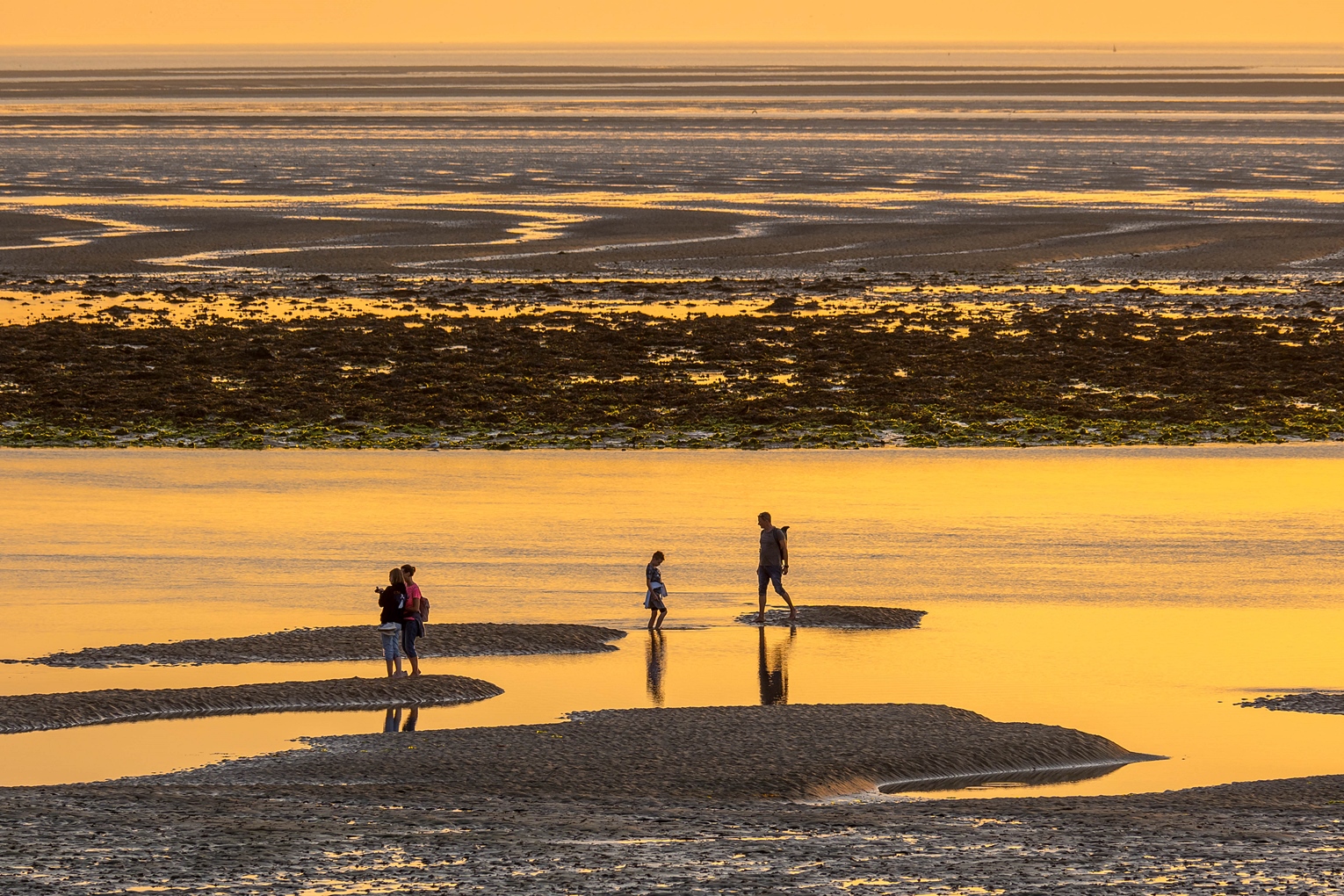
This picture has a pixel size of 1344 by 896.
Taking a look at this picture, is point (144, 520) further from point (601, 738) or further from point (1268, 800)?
point (1268, 800)

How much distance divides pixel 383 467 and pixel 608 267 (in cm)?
3070

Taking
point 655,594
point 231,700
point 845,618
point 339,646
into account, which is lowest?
point 231,700

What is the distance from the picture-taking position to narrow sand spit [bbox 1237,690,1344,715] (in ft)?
70.4

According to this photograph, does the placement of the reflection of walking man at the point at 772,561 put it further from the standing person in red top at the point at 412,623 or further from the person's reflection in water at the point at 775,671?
the standing person in red top at the point at 412,623

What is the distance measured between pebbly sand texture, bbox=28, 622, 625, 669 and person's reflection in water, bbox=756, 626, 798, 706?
1805 mm

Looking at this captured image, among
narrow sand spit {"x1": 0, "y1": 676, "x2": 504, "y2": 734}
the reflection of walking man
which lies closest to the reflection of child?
the reflection of walking man

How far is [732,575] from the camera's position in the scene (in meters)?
27.7

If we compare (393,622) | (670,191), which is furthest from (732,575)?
(670,191)

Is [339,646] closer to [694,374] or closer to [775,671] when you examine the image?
[775,671]

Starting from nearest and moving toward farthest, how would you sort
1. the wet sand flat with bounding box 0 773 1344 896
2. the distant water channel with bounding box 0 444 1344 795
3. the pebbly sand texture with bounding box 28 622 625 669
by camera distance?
the wet sand flat with bounding box 0 773 1344 896 < the distant water channel with bounding box 0 444 1344 795 < the pebbly sand texture with bounding box 28 622 625 669

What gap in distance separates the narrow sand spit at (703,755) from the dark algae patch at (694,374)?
19140mm

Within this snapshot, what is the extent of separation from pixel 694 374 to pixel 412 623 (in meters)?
25.1

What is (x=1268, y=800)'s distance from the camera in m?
18.0

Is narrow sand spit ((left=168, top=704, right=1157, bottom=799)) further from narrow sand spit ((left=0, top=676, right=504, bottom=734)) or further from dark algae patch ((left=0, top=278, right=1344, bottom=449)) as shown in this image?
dark algae patch ((left=0, top=278, right=1344, bottom=449))
